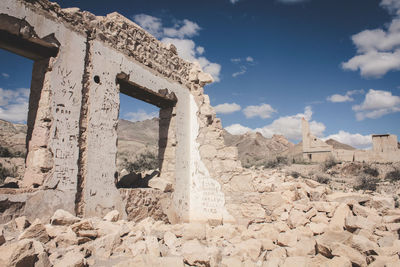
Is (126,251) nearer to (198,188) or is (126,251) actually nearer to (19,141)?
(198,188)

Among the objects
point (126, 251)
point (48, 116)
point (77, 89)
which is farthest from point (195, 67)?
point (126, 251)

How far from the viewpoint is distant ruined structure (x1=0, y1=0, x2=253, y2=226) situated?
11.1 ft

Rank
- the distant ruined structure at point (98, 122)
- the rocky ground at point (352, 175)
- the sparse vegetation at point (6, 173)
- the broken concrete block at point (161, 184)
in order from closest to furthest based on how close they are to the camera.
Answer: the distant ruined structure at point (98, 122), the broken concrete block at point (161, 184), the sparse vegetation at point (6, 173), the rocky ground at point (352, 175)

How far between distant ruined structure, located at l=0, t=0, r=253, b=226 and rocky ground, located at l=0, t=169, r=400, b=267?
440mm

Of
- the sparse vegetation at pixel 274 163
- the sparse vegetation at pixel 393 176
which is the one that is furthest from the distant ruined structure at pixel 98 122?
the sparse vegetation at pixel 274 163

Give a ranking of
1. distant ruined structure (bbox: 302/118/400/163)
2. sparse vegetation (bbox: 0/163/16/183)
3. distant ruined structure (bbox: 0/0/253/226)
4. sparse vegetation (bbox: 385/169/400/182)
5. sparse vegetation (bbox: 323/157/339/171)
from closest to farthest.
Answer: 1. distant ruined structure (bbox: 0/0/253/226)
2. sparse vegetation (bbox: 0/163/16/183)
3. sparse vegetation (bbox: 385/169/400/182)
4. sparse vegetation (bbox: 323/157/339/171)
5. distant ruined structure (bbox: 302/118/400/163)

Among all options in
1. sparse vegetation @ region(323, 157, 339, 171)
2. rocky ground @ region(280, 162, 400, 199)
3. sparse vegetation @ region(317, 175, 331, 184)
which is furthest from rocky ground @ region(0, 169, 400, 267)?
sparse vegetation @ region(323, 157, 339, 171)

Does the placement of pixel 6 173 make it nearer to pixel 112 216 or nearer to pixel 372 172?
pixel 112 216

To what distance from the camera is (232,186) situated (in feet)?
18.2

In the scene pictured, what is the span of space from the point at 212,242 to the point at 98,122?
2.48 meters

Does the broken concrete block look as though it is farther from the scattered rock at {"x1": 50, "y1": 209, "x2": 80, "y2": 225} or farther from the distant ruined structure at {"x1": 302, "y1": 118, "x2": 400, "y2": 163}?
the distant ruined structure at {"x1": 302, "y1": 118, "x2": 400, "y2": 163}

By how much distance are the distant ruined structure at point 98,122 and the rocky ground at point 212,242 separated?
1.44ft

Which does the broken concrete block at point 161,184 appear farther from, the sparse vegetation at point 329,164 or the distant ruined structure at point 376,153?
the distant ruined structure at point 376,153

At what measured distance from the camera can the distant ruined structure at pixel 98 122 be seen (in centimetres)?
339
